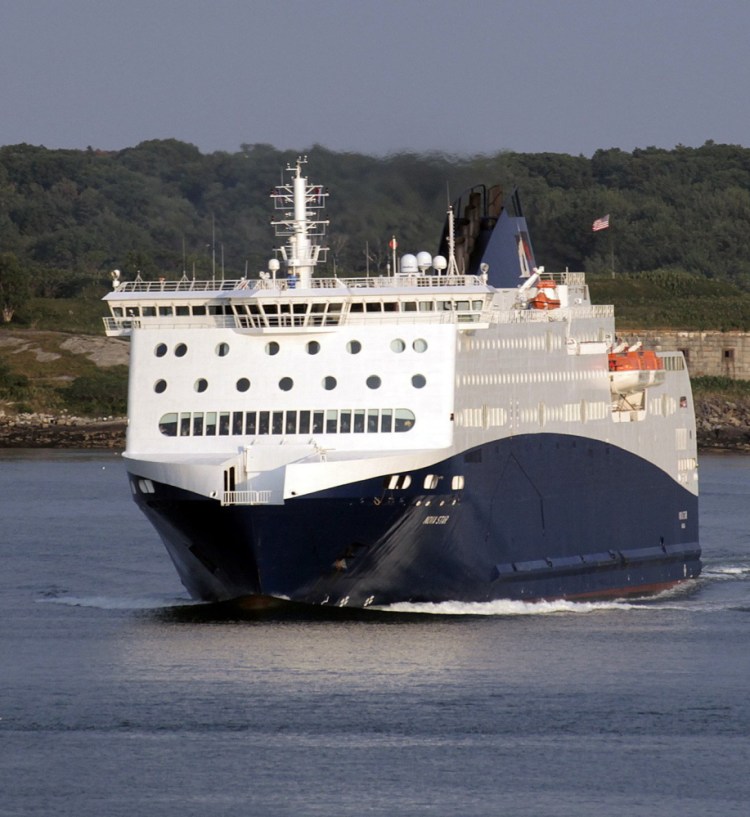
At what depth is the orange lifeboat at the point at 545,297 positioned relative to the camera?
41.0 meters

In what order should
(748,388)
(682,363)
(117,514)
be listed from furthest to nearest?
(748,388)
(117,514)
(682,363)

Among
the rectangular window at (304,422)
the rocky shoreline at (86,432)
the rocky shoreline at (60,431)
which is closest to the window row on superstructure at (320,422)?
the rectangular window at (304,422)

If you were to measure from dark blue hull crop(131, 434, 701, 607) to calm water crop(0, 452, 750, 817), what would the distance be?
1.90 ft

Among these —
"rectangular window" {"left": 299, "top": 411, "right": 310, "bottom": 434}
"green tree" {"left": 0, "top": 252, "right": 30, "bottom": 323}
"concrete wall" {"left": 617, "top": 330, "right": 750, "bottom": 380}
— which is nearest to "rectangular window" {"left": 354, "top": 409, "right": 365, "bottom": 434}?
"rectangular window" {"left": 299, "top": 411, "right": 310, "bottom": 434}

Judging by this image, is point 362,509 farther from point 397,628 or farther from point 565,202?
point 565,202

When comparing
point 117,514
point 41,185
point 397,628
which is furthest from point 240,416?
point 41,185

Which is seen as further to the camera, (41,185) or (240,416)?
(41,185)

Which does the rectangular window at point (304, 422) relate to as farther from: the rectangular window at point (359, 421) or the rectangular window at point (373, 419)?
the rectangular window at point (373, 419)

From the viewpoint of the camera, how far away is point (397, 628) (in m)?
34.6

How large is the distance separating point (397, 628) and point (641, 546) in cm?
1023

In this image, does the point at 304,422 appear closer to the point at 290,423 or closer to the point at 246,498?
the point at 290,423

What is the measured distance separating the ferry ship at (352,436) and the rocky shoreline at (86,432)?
163ft

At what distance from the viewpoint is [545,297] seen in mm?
41156

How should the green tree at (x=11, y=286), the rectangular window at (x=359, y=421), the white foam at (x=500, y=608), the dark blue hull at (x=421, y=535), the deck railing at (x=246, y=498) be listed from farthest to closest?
the green tree at (x=11, y=286)
the white foam at (x=500, y=608)
the rectangular window at (x=359, y=421)
the dark blue hull at (x=421, y=535)
the deck railing at (x=246, y=498)
